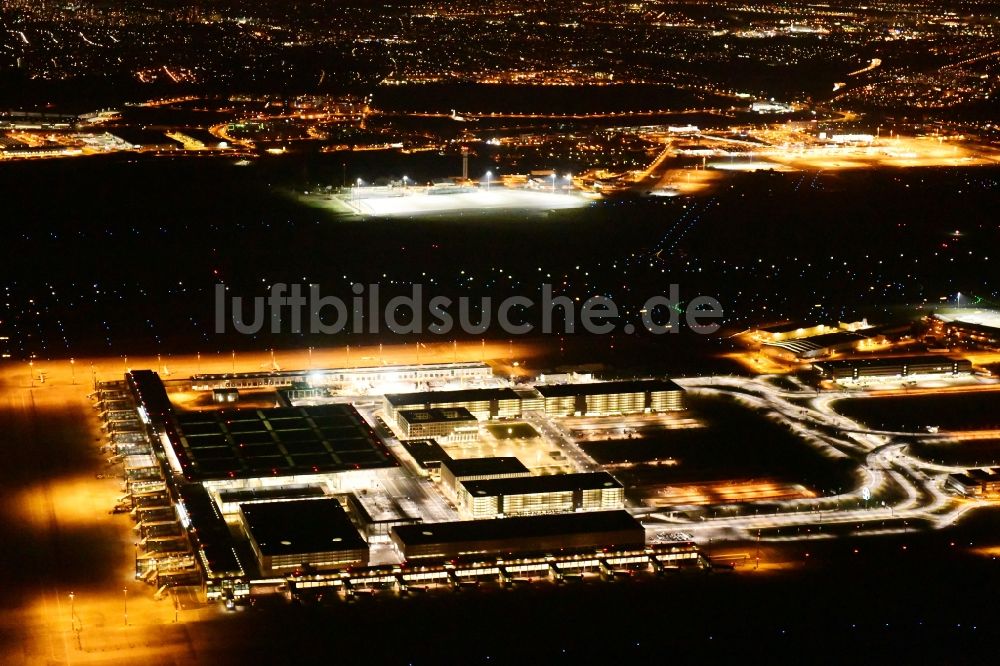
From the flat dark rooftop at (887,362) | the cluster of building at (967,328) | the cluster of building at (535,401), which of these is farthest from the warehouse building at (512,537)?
the cluster of building at (967,328)

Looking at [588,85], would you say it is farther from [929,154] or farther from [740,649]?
[740,649]

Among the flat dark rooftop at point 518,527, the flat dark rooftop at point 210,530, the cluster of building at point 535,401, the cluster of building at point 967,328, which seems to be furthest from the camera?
the cluster of building at point 967,328

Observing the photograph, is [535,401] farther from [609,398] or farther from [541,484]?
[541,484]

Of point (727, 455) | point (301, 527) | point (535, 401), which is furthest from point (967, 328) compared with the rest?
point (301, 527)

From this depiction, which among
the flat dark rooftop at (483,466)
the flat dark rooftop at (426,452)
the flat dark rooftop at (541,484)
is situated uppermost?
the flat dark rooftop at (541,484)

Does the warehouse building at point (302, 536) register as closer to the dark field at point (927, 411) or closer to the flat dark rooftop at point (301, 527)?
the flat dark rooftop at point (301, 527)

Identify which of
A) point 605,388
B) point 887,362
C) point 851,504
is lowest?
point 851,504

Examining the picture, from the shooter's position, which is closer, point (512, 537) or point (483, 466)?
point (512, 537)

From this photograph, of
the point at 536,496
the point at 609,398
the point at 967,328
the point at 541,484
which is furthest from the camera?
the point at 967,328


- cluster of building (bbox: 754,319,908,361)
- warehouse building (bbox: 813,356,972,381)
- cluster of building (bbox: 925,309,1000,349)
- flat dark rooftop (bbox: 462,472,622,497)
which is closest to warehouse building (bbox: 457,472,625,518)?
flat dark rooftop (bbox: 462,472,622,497)
